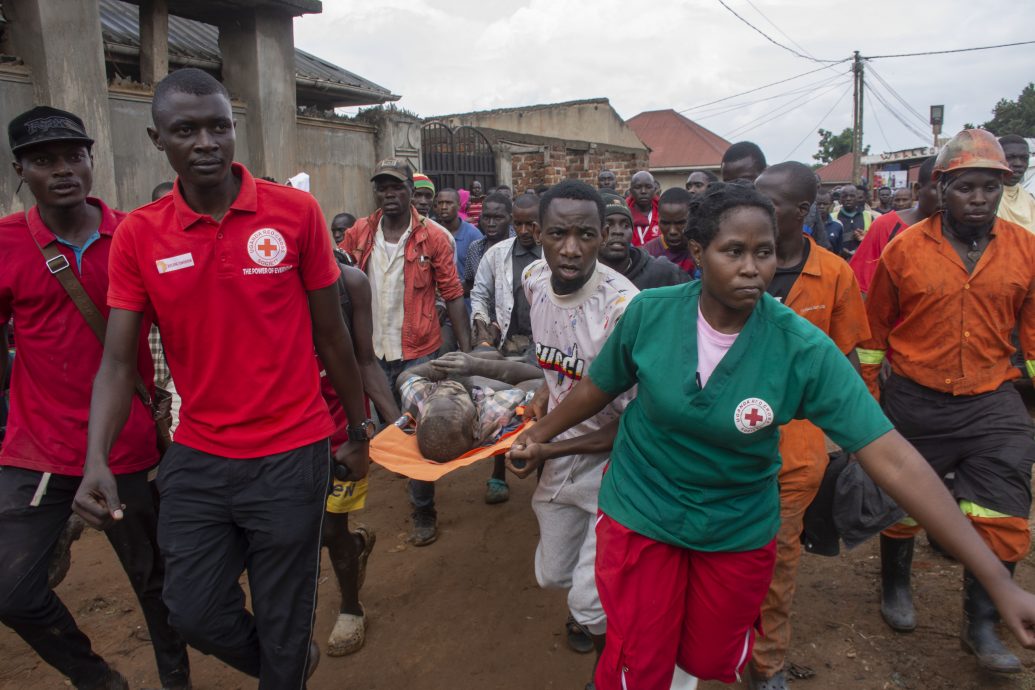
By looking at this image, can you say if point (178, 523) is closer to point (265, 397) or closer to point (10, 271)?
point (265, 397)

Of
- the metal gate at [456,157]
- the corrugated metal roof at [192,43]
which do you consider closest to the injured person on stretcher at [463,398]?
the corrugated metal roof at [192,43]

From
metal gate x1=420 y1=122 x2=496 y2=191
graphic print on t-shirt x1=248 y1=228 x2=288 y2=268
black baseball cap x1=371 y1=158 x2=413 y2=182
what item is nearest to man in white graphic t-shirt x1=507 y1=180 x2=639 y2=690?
graphic print on t-shirt x1=248 y1=228 x2=288 y2=268

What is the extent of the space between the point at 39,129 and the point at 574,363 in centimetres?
217

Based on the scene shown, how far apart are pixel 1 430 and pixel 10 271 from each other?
2453mm

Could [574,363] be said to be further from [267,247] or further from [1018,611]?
[1018,611]

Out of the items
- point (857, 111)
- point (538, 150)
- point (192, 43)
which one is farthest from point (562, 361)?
point (857, 111)

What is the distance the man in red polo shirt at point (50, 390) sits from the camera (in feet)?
8.68

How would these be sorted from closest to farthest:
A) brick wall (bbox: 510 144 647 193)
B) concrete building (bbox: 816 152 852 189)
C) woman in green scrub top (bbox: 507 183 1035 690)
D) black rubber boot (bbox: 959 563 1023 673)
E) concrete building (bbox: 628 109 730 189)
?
1. woman in green scrub top (bbox: 507 183 1035 690)
2. black rubber boot (bbox: 959 563 1023 673)
3. brick wall (bbox: 510 144 647 193)
4. concrete building (bbox: 628 109 730 189)
5. concrete building (bbox: 816 152 852 189)

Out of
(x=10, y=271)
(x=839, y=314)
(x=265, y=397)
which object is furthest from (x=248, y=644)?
(x=839, y=314)

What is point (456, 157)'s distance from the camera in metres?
11.6

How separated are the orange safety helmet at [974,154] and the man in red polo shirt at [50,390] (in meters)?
3.31

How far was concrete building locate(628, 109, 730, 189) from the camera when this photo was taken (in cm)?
3378

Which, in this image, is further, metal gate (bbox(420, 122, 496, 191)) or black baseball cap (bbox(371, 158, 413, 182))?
metal gate (bbox(420, 122, 496, 191))

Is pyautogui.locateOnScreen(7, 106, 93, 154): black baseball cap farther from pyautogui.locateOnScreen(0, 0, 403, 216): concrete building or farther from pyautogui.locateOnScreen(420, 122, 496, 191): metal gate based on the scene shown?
pyautogui.locateOnScreen(420, 122, 496, 191): metal gate
